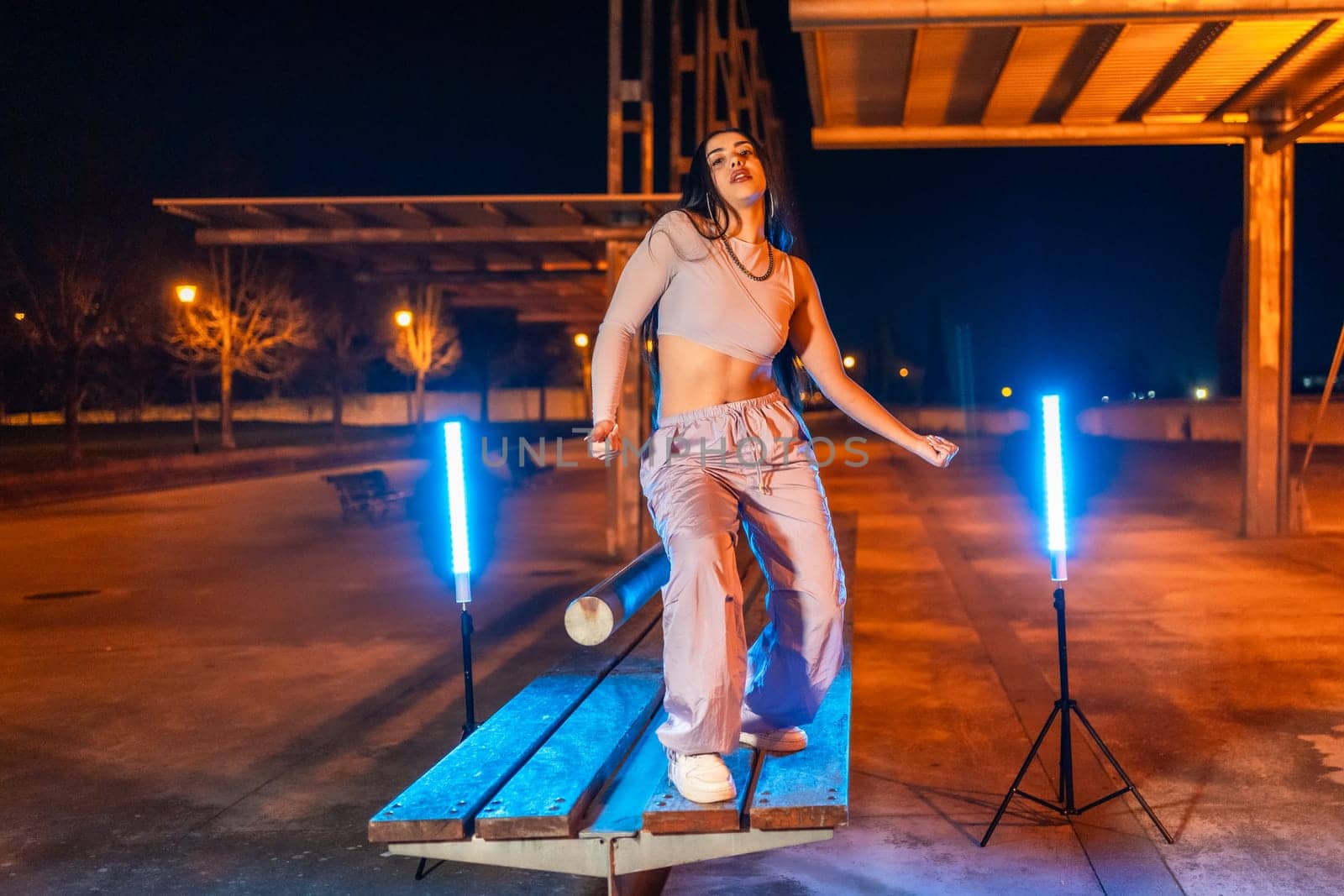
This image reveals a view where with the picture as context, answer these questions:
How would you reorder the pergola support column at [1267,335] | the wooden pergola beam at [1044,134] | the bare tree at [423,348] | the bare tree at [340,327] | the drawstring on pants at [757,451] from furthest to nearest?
the bare tree at [423,348], the bare tree at [340,327], the pergola support column at [1267,335], the wooden pergola beam at [1044,134], the drawstring on pants at [757,451]

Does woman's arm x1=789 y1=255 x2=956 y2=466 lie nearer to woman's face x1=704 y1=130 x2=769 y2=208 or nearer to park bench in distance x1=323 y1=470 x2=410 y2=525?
woman's face x1=704 y1=130 x2=769 y2=208

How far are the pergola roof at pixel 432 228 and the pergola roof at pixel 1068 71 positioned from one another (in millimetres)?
2123

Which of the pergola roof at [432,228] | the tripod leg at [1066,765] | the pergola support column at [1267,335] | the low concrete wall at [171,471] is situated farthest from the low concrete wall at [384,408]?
the tripod leg at [1066,765]

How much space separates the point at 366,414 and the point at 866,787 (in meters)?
64.7

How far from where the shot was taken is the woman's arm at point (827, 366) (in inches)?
152

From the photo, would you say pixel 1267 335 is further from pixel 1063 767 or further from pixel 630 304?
pixel 630 304

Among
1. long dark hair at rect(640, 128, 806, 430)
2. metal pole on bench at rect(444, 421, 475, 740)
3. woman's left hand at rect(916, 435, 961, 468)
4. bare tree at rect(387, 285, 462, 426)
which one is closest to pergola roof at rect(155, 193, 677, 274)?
metal pole on bench at rect(444, 421, 475, 740)

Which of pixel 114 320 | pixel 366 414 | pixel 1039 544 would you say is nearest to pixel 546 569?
pixel 1039 544

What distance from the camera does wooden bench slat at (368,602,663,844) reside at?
3055 mm

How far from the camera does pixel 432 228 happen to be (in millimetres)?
11945

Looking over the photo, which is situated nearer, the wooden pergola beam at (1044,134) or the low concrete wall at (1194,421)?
the wooden pergola beam at (1044,134)

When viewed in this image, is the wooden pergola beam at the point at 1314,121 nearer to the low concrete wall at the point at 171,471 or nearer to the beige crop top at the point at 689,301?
the beige crop top at the point at 689,301

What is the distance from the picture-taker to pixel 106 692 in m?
7.91

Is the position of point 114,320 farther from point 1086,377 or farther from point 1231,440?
point 1086,377
